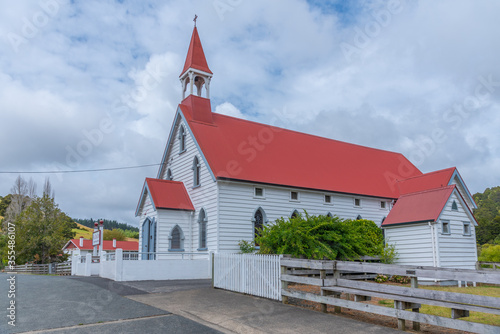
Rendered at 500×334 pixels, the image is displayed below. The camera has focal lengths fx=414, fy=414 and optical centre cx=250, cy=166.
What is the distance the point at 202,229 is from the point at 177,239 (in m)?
1.66

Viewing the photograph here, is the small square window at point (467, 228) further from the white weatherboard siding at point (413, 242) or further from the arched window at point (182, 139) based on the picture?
the arched window at point (182, 139)

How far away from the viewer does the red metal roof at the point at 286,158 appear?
24.7 m

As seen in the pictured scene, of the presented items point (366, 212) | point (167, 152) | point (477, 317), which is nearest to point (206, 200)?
point (167, 152)

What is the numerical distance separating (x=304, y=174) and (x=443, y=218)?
867cm

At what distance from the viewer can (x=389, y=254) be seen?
932 inches

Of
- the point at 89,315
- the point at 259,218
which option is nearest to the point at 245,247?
the point at 259,218

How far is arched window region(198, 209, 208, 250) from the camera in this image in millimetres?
23456

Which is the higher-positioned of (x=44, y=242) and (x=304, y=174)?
(x=304, y=174)

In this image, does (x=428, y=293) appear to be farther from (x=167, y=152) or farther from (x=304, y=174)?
(x=167, y=152)

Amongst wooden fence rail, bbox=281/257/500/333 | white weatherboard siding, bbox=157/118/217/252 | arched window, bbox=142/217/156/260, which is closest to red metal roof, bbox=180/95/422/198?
white weatherboard siding, bbox=157/118/217/252

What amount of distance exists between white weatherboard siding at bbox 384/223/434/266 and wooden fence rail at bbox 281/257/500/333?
46.4 ft

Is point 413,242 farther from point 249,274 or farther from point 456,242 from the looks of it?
point 249,274

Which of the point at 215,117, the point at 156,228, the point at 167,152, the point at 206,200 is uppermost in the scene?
the point at 215,117

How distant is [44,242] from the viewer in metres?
41.4
